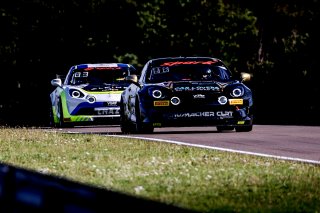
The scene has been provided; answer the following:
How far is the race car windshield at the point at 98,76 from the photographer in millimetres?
25062

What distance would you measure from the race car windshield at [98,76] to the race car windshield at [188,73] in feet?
16.3

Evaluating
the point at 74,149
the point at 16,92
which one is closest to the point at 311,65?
the point at 74,149

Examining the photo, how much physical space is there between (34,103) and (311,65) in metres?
18.6

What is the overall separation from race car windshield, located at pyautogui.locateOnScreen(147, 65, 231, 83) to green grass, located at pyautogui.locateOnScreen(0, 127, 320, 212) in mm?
4055

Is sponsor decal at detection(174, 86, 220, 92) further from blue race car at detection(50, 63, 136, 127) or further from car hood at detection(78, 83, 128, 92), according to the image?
car hood at detection(78, 83, 128, 92)

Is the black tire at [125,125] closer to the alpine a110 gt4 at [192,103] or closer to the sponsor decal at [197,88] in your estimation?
the alpine a110 gt4 at [192,103]

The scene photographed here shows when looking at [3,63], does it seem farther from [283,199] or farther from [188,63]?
[283,199]

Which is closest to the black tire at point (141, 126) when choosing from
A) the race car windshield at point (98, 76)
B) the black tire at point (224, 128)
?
the black tire at point (224, 128)

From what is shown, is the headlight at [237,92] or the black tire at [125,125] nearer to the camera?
the headlight at [237,92]

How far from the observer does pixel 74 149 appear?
14.1 m

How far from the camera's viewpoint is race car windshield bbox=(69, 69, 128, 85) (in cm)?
2506

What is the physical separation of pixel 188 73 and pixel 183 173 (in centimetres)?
981

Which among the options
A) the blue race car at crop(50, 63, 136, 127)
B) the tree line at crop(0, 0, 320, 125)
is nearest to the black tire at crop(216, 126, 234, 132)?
the blue race car at crop(50, 63, 136, 127)

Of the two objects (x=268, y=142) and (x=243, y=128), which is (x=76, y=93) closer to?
(x=243, y=128)
